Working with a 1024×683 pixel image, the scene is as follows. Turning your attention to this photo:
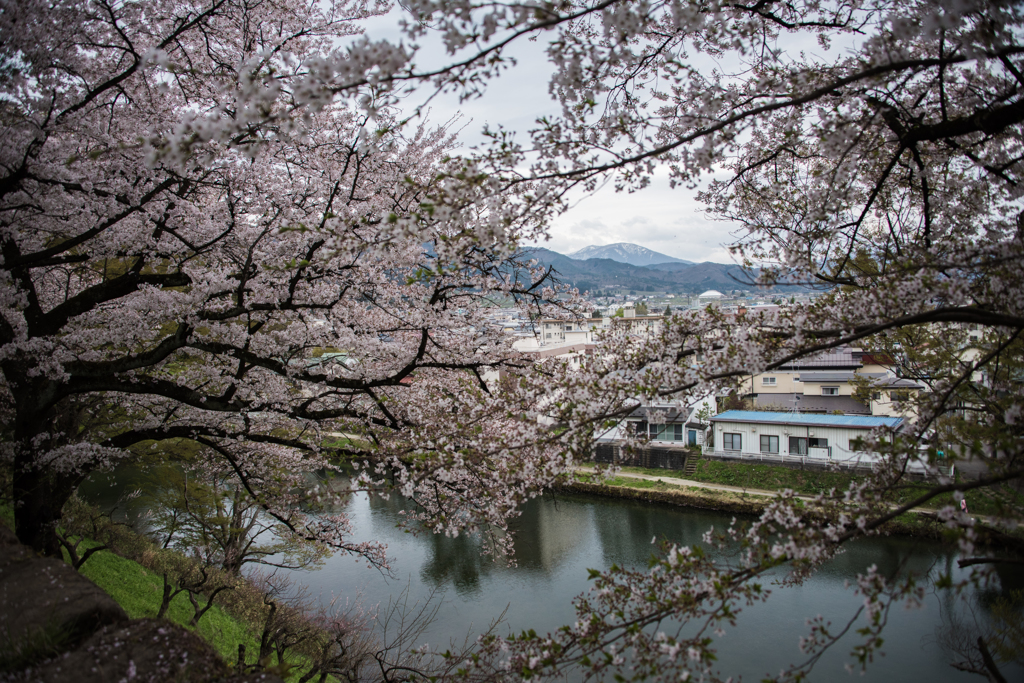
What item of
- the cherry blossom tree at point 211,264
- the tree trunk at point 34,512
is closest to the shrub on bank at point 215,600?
the tree trunk at point 34,512

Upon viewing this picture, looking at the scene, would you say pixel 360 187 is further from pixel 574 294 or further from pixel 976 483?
pixel 976 483

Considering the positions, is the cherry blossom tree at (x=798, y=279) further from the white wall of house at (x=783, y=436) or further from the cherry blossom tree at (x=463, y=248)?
the white wall of house at (x=783, y=436)

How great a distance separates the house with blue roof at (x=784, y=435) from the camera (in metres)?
17.8

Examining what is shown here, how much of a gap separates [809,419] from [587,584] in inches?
467

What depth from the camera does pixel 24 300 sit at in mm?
4957

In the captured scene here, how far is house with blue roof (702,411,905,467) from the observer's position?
17.8 meters

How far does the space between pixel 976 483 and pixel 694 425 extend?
20.6 m

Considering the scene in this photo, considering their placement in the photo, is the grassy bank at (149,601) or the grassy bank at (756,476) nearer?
the grassy bank at (149,601)

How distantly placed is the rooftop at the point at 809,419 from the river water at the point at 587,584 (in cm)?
500

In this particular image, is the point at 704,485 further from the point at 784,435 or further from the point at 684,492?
the point at 784,435

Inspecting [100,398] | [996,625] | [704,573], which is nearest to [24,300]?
[100,398]

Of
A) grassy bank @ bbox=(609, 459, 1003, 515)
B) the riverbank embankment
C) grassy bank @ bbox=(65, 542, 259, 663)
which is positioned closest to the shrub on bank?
grassy bank @ bbox=(65, 542, 259, 663)

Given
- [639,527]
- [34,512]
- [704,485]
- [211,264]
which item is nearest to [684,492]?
[704,485]

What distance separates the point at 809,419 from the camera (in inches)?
730
